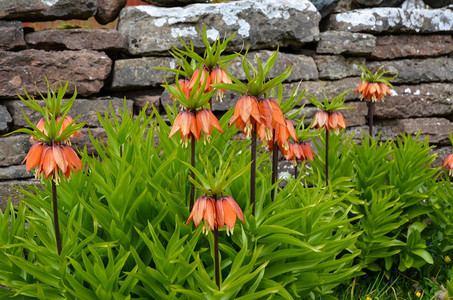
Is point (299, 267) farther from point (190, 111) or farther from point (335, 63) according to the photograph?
point (335, 63)

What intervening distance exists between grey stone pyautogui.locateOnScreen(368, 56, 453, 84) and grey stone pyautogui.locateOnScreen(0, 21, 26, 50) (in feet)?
Result: 9.51

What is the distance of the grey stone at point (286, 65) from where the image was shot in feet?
12.4

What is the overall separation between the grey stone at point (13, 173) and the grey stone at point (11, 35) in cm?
83

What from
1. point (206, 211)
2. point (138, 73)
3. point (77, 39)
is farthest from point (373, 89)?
point (206, 211)

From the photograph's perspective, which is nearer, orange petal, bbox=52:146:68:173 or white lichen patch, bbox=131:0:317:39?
orange petal, bbox=52:146:68:173

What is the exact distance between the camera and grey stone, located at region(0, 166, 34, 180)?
3.25 meters

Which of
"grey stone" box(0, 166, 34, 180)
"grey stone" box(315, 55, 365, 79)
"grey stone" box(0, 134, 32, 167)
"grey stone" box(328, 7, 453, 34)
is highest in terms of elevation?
"grey stone" box(328, 7, 453, 34)

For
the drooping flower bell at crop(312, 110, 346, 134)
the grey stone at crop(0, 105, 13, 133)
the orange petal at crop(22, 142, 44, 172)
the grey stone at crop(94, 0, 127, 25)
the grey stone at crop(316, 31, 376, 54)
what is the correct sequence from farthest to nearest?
the grey stone at crop(316, 31, 376, 54)
the grey stone at crop(94, 0, 127, 25)
the grey stone at crop(0, 105, 13, 133)
the drooping flower bell at crop(312, 110, 346, 134)
the orange petal at crop(22, 142, 44, 172)

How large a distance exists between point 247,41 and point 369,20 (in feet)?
3.91

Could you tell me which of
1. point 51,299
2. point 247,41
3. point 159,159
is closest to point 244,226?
point 159,159

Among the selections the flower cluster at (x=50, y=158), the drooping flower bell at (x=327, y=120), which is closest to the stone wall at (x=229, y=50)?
the drooping flower bell at (x=327, y=120)

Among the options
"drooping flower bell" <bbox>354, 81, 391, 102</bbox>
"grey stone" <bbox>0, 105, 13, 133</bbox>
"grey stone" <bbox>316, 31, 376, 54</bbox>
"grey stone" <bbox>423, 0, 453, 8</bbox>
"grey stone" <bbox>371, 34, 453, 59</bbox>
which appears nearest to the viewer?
"grey stone" <bbox>0, 105, 13, 133</bbox>

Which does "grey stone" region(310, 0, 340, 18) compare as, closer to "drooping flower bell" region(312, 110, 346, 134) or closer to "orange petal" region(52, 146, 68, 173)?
"drooping flower bell" region(312, 110, 346, 134)

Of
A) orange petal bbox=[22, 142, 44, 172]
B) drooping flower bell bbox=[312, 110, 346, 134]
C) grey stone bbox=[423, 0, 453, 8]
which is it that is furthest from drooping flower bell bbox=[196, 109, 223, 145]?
grey stone bbox=[423, 0, 453, 8]
